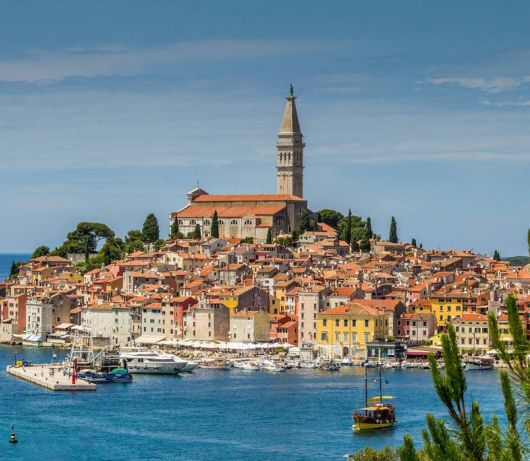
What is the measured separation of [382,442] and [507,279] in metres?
23.4

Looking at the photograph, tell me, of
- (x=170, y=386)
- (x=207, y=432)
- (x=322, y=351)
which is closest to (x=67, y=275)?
(x=322, y=351)

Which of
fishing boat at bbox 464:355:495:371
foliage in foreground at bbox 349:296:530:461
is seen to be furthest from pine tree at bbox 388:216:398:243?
foliage in foreground at bbox 349:296:530:461

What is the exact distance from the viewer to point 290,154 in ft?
206

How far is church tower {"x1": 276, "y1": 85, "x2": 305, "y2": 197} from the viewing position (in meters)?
62.6

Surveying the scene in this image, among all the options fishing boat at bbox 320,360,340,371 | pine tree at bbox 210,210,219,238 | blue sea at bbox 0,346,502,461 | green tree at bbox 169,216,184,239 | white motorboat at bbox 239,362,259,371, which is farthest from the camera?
green tree at bbox 169,216,184,239

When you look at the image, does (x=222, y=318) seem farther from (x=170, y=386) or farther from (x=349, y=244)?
(x=349, y=244)

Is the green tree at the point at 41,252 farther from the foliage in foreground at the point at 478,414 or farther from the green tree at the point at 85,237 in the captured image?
the foliage in foreground at the point at 478,414

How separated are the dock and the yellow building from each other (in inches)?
335

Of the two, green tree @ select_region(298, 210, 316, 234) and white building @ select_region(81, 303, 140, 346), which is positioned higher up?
green tree @ select_region(298, 210, 316, 234)

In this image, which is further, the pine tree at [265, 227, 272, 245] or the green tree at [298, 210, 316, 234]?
the green tree at [298, 210, 316, 234]

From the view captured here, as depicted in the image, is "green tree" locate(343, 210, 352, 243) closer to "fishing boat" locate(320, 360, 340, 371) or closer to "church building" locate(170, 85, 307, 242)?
"church building" locate(170, 85, 307, 242)

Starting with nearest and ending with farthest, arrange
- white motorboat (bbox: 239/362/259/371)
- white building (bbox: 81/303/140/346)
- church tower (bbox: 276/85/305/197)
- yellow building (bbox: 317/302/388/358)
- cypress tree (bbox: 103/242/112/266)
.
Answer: white motorboat (bbox: 239/362/259/371) → yellow building (bbox: 317/302/388/358) → white building (bbox: 81/303/140/346) → cypress tree (bbox: 103/242/112/266) → church tower (bbox: 276/85/305/197)

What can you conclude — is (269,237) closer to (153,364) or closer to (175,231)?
(175,231)

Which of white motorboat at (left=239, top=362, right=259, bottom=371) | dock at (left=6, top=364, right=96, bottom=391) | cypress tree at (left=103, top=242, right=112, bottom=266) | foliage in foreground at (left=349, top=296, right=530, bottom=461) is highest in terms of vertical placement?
cypress tree at (left=103, top=242, right=112, bottom=266)
